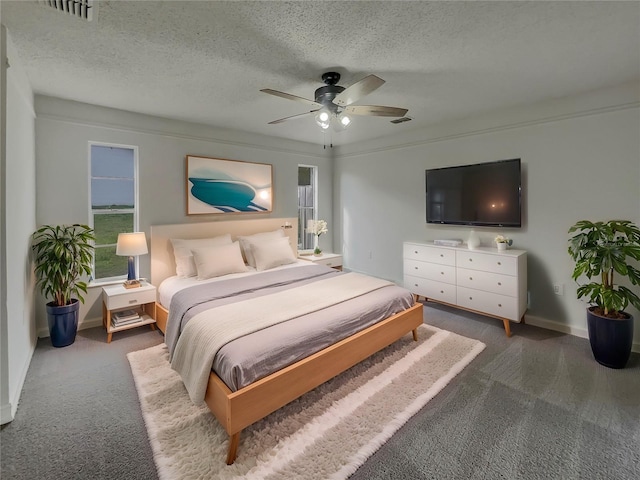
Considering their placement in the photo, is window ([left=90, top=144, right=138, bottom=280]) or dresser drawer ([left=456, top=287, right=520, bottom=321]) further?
window ([left=90, top=144, right=138, bottom=280])

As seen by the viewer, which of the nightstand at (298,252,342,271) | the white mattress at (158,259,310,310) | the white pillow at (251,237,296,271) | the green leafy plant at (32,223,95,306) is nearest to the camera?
the green leafy plant at (32,223,95,306)

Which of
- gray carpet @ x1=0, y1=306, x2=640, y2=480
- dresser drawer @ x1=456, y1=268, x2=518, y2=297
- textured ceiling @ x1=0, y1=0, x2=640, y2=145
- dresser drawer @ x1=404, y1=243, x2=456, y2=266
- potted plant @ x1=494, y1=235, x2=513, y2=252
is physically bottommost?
gray carpet @ x1=0, y1=306, x2=640, y2=480

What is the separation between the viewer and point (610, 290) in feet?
8.55

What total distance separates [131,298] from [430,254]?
144 inches

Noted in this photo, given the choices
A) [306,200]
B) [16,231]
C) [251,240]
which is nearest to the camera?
[16,231]

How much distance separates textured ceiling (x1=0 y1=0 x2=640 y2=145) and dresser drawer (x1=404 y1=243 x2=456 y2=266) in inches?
70.1

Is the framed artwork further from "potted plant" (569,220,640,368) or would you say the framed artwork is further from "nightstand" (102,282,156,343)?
"potted plant" (569,220,640,368)

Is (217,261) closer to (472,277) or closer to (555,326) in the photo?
(472,277)

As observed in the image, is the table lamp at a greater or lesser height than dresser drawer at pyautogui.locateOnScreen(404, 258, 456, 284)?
greater

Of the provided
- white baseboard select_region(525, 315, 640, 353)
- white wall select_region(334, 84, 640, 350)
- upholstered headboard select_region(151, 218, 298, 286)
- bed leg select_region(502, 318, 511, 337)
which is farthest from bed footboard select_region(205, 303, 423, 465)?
upholstered headboard select_region(151, 218, 298, 286)

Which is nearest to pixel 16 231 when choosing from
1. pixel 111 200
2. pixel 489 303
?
pixel 111 200

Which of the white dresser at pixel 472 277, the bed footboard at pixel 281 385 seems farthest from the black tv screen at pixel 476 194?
the bed footboard at pixel 281 385

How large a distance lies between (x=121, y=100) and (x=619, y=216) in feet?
17.3

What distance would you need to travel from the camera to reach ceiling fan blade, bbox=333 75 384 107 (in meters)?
2.04
